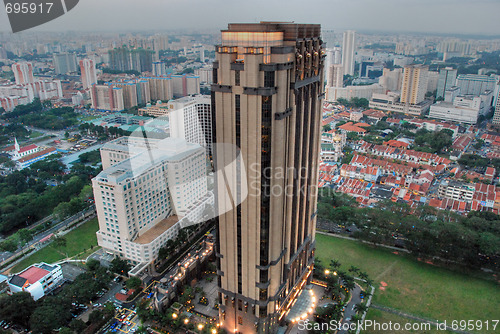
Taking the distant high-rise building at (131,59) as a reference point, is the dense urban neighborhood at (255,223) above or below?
below

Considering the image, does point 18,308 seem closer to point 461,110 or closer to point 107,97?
point 107,97

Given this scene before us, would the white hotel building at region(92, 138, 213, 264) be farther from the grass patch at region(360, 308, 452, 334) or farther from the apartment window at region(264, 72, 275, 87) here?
the grass patch at region(360, 308, 452, 334)

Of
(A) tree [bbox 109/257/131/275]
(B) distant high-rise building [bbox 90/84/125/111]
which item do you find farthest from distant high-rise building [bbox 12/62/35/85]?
(A) tree [bbox 109/257/131/275]

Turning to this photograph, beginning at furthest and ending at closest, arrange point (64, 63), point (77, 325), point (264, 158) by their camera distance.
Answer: point (64, 63), point (77, 325), point (264, 158)

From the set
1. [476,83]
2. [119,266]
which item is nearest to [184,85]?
[119,266]

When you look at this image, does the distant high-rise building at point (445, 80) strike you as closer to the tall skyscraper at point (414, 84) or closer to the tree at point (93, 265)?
the tall skyscraper at point (414, 84)

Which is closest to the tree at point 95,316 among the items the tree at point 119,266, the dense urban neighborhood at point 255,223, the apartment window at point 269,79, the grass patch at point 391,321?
the dense urban neighborhood at point 255,223
